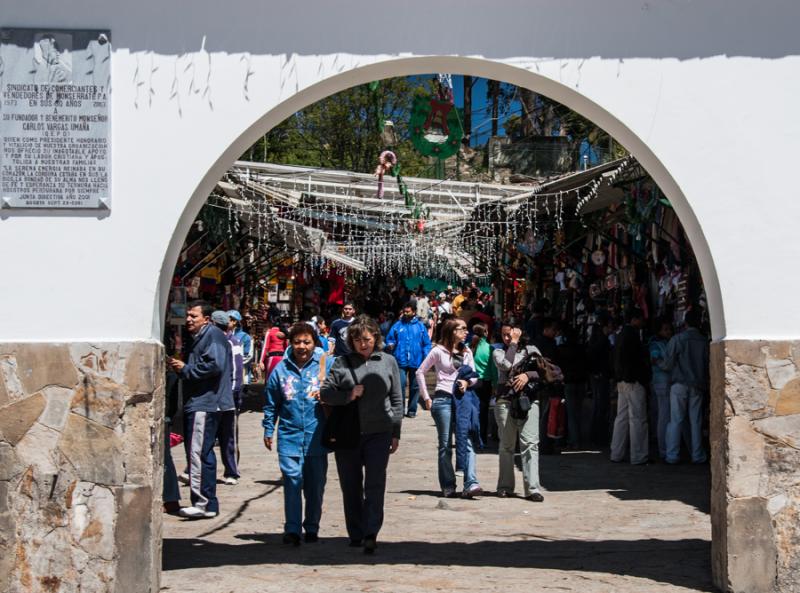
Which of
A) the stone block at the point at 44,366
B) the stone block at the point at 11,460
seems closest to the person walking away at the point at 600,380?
the stone block at the point at 44,366

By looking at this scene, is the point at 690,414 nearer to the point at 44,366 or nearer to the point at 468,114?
the point at 44,366

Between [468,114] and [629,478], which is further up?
→ [468,114]

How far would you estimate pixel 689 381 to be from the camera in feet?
42.8

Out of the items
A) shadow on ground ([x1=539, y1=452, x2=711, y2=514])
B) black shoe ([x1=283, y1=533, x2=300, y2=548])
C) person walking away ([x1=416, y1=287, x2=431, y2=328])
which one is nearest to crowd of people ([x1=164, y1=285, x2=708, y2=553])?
black shoe ([x1=283, y1=533, x2=300, y2=548])

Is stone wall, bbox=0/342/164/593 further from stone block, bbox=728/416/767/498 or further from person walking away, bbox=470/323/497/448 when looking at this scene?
person walking away, bbox=470/323/497/448

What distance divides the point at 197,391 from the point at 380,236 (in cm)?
1434

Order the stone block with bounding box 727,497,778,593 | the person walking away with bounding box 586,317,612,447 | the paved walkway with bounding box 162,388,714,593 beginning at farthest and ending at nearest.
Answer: the person walking away with bounding box 586,317,612,447 → the paved walkway with bounding box 162,388,714,593 → the stone block with bounding box 727,497,778,593

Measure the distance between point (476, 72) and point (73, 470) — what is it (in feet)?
10.9

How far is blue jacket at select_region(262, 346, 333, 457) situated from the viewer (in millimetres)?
8703

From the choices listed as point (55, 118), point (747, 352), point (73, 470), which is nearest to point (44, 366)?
point (73, 470)

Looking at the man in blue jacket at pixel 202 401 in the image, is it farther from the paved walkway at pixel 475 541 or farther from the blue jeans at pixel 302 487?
the blue jeans at pixel 302 487

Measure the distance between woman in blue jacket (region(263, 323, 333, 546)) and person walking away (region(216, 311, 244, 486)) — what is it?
147cm

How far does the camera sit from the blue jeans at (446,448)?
11.0m

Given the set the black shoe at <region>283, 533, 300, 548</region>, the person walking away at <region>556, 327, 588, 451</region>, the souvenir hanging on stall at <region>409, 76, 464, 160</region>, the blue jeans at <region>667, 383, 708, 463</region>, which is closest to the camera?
the black shoe at <region>283, 533, 300, 548</region>
